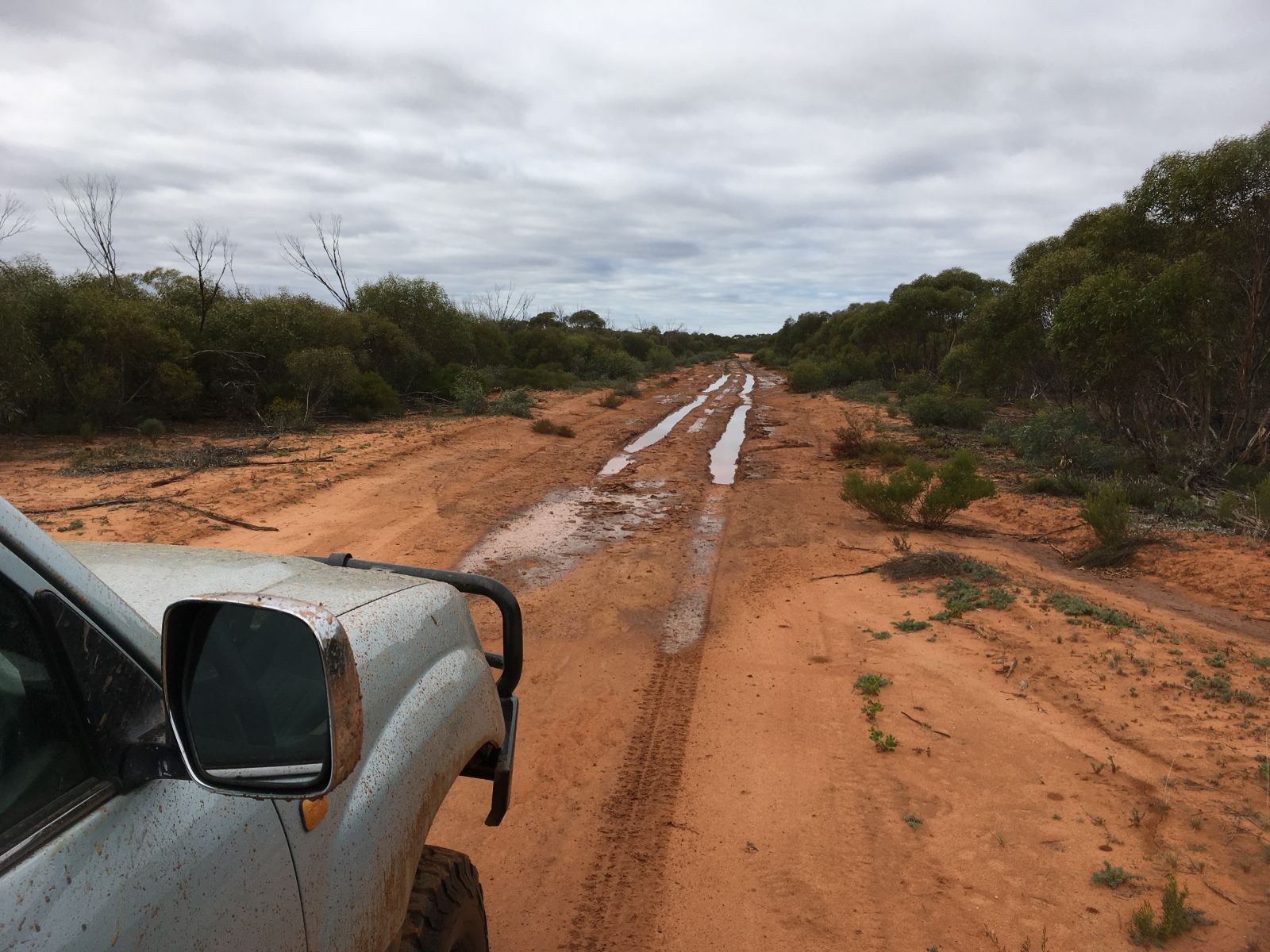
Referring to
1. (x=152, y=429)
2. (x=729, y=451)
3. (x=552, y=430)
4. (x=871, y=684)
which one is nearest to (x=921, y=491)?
(x=871, y=684)

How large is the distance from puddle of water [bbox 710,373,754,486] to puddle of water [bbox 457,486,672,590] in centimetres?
228

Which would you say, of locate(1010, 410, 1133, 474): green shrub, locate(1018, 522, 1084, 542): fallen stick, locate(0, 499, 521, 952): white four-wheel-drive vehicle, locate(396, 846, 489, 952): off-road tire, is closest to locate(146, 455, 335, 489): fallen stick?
locate(396, 846, 489, 952): off-road tire

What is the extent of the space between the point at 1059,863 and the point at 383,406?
829 inches

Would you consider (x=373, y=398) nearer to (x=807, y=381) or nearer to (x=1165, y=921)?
(x=1165, y=921)

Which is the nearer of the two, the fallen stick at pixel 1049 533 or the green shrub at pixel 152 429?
the fallen stick at pixel 1049 533

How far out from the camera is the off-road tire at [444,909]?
6.40ft

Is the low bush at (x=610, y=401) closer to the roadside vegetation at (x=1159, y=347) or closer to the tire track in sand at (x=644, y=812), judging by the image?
the roadside vegetation at (x=1159, y=347)

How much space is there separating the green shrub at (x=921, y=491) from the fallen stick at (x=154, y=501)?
7641 mm

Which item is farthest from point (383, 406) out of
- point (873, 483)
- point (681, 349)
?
point (681, 349)

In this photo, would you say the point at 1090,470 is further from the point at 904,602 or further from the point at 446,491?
the point at 446,491

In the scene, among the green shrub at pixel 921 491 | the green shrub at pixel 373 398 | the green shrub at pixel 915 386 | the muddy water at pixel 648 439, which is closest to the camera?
the green shrub at pixel 921 491

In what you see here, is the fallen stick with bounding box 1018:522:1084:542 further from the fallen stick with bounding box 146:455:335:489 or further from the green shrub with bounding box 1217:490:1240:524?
the fallen stick with bounding box 146:455:335:489

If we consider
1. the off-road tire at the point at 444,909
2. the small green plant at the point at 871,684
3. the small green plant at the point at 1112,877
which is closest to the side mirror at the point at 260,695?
the off-road tire at the point at 444,909

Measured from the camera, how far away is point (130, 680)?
3.93ft
